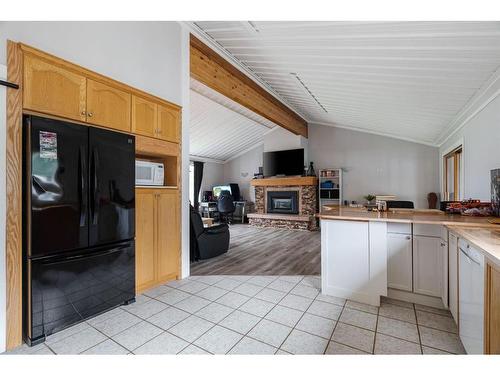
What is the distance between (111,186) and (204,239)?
2.02 m

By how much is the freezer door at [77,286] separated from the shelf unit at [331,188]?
5.93 meters

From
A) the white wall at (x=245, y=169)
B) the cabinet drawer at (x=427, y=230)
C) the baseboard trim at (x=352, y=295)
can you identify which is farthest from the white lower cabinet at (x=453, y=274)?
the white wall at (x=245, y=169)

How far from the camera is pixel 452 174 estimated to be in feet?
17.0

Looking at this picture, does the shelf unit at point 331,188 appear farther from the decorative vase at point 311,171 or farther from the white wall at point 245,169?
the white wall at point 245,169

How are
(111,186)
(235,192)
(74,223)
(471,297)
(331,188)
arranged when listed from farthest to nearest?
(235,192)
(331,188)
(111,186)
(74,223)
(471,297)

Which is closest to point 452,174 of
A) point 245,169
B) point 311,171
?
point 311,171

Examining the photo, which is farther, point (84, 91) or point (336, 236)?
point (336, 236)

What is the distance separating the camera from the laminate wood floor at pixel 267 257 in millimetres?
3482

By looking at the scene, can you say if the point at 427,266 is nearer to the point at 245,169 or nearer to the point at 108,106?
the point at 108,106

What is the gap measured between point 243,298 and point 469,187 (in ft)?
11.5

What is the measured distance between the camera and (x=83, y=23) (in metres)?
2.21
